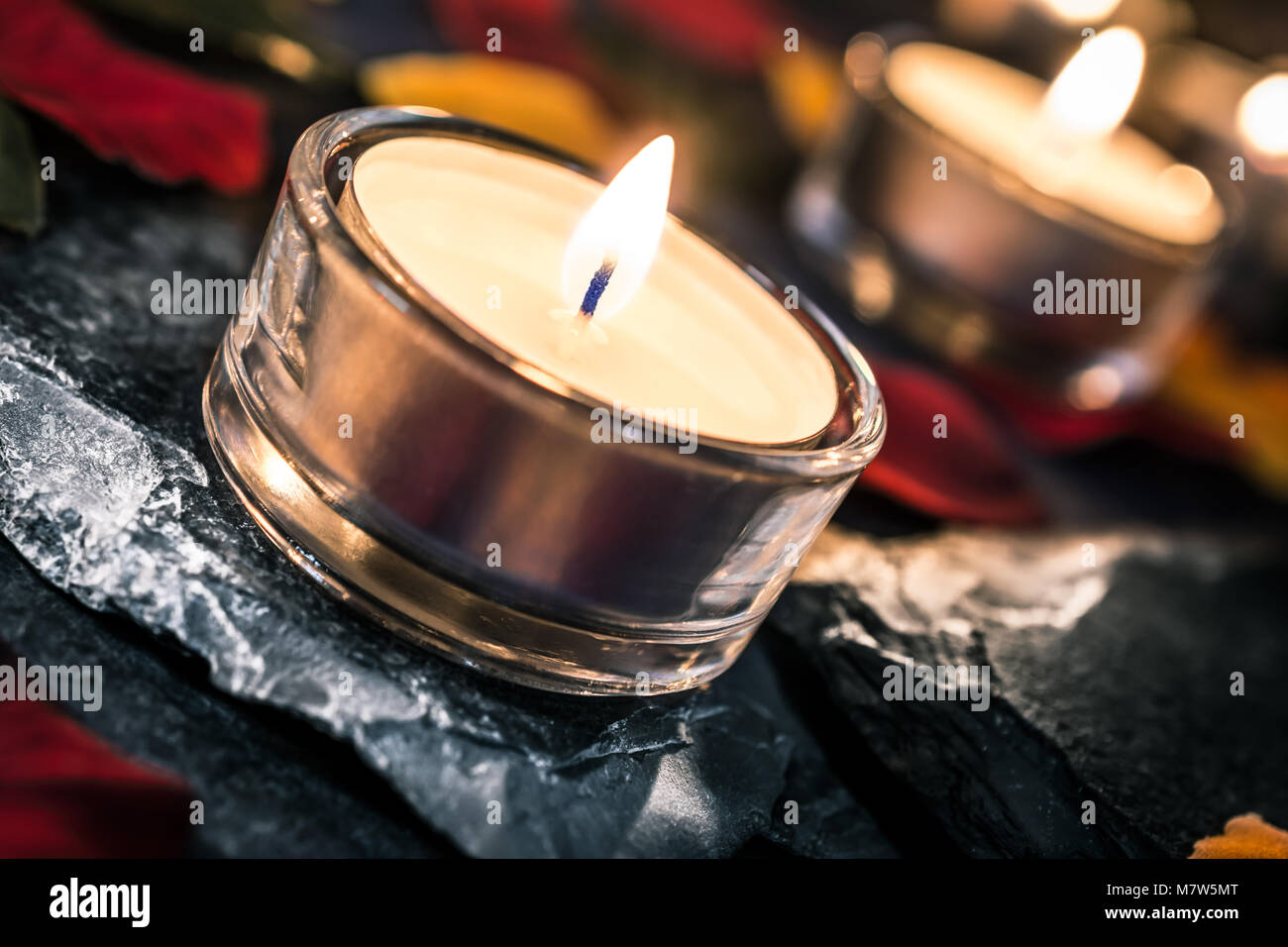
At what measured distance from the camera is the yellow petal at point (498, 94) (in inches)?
34.4

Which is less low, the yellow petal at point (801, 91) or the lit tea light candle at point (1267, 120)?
the lit tea light candle at point (1267, 120)

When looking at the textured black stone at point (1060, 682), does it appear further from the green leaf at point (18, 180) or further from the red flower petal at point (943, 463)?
the green leaf at point (18, 180)

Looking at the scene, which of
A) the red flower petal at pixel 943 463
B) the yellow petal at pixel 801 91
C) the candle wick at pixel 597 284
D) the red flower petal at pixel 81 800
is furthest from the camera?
the yellow petal at pixel 801 91

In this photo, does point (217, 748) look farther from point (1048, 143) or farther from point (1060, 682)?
point (1048, 143)

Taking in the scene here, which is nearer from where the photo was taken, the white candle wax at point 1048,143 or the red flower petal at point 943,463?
the red flower petal at point 943,463

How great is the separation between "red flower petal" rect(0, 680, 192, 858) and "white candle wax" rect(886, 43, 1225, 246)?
0.78 metres

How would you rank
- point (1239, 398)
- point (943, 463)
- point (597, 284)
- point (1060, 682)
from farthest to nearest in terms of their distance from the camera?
point (1239, 398), point (943, 463), point (1060, 682), point (597, 284)

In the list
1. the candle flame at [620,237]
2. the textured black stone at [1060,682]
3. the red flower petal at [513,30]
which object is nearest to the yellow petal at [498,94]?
the red flower petal at [513,30]

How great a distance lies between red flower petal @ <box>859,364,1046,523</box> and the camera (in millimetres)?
788

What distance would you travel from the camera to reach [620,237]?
1.74ft

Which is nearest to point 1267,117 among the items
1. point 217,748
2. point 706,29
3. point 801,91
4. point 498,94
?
point 801,91

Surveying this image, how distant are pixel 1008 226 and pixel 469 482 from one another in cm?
63

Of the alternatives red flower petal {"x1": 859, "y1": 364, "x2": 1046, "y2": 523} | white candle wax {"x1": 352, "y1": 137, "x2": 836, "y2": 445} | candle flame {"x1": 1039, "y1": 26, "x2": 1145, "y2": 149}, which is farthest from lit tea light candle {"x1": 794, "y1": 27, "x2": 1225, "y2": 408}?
white candle wax {"x1": 352, "y1": 137, "x2": 836, "y2": 445}
